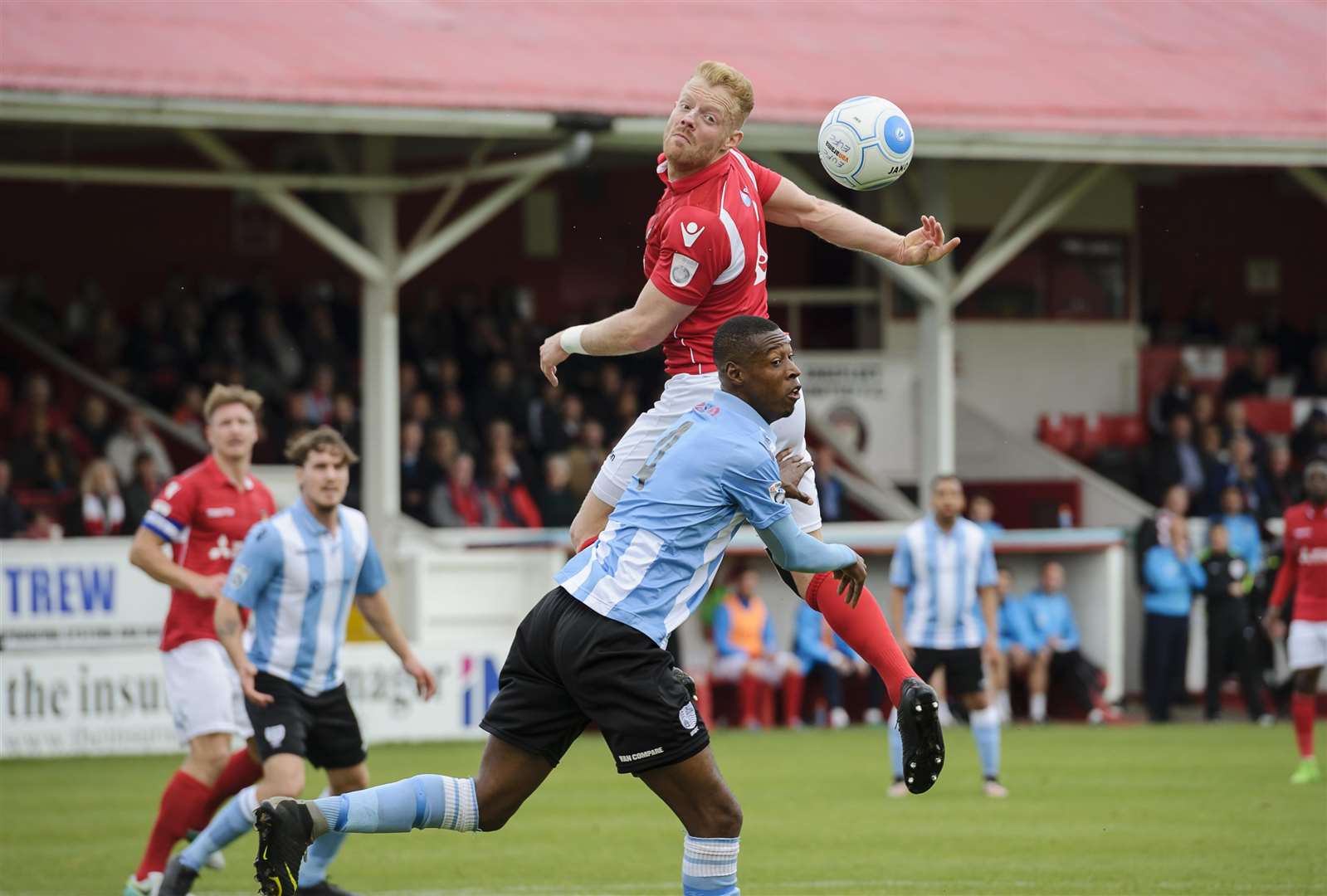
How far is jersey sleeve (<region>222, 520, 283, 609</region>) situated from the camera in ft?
28.6

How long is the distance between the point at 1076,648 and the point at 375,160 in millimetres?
8058

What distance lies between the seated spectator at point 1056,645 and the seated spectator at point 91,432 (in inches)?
342

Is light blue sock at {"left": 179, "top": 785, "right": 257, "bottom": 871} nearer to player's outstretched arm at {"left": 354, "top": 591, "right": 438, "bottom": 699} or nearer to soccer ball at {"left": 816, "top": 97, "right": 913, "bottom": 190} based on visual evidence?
player's outstretched arm at {"left": 354, "top": 591, "right": 438, "bottom": 699}

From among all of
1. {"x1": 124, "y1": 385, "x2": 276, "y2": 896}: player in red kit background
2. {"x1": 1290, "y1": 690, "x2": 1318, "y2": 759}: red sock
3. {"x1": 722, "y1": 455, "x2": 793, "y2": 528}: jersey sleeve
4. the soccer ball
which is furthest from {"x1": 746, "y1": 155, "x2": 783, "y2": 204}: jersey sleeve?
{"x1": 1290, "y1": 690, "x2": 1318, "y2": 759}: red sock

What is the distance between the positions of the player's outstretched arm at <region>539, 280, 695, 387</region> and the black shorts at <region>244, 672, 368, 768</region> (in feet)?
8.21

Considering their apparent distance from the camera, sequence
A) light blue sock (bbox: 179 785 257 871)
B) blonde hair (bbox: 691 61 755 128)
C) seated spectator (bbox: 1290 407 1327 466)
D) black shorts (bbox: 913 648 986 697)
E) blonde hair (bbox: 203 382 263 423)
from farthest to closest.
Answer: seated spectator (bbox: 1290 407 1327 466)
black shorts (bbox: 913 648 986 697)
blonde hair (bbox: 203 382 263 423)
light blue sock (bbox: 179 785 257 871)
blonde hair (bbox: 691 61 755 128)

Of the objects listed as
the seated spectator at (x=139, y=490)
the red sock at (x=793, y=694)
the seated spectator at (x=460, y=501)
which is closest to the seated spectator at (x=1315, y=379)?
the red sock at (x=793, y=694)

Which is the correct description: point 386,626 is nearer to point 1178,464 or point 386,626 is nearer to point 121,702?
point 121,702

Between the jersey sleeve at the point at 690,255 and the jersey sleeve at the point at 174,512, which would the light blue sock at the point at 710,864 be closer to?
the jersey sleeve at the point at 690,255

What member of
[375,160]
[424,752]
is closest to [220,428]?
[424,752]

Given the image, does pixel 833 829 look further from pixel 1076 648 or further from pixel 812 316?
pixel 812 316

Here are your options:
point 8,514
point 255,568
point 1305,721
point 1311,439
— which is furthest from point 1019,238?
point 255,568

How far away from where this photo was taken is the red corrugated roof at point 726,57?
16.8 metres

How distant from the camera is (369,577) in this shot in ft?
30.1
